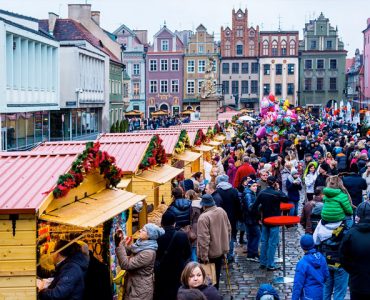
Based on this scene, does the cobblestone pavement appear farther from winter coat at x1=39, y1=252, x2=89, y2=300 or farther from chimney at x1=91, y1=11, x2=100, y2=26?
chimney at x1=91, y1=11, x2=100, y2=26

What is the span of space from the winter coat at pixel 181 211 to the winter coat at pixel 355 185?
17.9 feet

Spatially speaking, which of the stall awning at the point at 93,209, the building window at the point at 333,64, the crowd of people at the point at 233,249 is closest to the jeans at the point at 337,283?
the crowd of people at the point at 233,249

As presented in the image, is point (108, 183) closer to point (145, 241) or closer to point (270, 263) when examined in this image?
point (145, 241)

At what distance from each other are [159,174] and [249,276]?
7.75 feet

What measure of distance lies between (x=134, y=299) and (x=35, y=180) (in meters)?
1.95

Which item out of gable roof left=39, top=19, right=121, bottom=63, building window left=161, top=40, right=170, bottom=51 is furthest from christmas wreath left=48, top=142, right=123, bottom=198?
building window left=161, top=40, right=170, bottom=51

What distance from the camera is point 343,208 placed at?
10.4 meters

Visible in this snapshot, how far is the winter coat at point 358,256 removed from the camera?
8602 millimetres

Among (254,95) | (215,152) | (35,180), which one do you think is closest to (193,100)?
(254,95)

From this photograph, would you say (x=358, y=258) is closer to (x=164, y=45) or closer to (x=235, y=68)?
(x=164, y=45)

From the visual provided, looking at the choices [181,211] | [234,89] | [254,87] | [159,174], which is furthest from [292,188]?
[254,87]

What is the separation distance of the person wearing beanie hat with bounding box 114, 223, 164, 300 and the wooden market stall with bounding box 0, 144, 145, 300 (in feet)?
1.49

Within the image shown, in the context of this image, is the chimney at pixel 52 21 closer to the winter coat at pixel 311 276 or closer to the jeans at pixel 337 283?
the jeans at pixel 337 283

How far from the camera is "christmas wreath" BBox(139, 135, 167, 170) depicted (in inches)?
507
